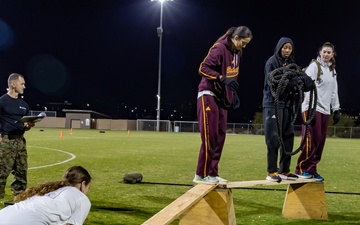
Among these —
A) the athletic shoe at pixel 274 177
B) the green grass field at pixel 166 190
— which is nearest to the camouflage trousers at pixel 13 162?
the green grass field at pixel 166 190

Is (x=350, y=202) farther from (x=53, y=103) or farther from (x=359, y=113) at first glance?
(x=53, y=103)

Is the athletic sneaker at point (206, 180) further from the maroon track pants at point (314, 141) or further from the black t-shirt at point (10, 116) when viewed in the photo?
the black t-shirt at point (10, 116)

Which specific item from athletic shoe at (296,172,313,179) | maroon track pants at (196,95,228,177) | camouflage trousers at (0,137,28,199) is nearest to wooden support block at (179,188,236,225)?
maroon track pants at (196,95,228,177)

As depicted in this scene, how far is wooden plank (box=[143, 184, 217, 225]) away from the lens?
12.8ft

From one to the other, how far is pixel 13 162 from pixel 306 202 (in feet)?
14.2

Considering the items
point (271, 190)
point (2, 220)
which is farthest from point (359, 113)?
point (2, 220)

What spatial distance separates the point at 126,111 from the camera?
127m

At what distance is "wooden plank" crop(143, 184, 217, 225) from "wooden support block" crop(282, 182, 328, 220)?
1.59 m

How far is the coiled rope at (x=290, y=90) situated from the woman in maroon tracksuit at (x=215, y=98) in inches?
22.1

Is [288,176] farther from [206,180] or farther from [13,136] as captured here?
[13,136]

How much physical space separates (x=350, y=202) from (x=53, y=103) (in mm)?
111642

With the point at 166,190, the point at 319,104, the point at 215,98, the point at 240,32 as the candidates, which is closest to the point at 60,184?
the point at 215,98

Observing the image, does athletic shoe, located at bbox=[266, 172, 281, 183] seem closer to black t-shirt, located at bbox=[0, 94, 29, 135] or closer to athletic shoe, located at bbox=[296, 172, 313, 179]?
athletic shoe, located at bbox=[296, 172, 313, 179]

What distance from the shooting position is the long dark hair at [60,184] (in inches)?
138
